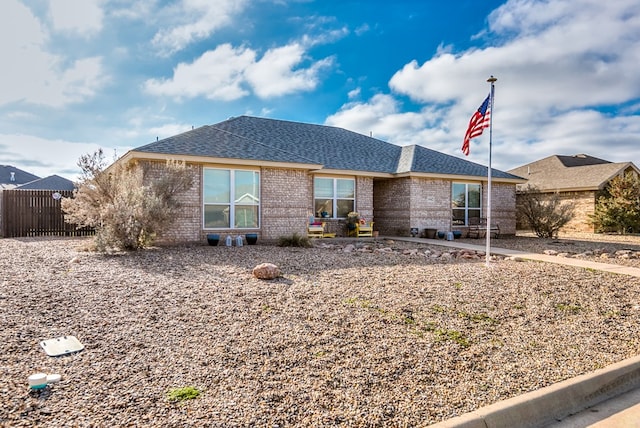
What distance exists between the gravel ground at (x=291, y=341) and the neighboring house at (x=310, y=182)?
4.74 m

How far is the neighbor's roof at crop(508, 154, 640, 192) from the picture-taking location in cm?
2303

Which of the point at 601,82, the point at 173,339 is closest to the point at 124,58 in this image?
the point at 173,339

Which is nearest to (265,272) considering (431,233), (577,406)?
(577,406)

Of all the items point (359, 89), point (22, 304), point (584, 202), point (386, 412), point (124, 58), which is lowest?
point (386, 412)

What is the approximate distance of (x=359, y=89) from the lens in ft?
58.7

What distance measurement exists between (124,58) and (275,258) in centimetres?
775

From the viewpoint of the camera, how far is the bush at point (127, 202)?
9375 millimetres

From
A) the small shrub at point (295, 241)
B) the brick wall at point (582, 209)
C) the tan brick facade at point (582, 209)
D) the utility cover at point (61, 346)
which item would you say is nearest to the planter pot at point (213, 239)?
the small shrub at point (295, 241)

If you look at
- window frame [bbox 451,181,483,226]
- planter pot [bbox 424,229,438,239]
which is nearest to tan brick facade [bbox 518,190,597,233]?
window frame [bbox 451,181,483,226]

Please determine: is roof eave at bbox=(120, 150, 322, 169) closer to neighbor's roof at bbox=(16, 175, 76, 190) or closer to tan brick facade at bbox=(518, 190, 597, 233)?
tan brick facade at bbox=(518, 190, 597, 233)

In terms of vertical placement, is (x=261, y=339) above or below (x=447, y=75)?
below

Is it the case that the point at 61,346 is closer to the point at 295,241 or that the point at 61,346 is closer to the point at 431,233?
the point at 295,241

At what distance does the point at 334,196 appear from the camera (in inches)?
656

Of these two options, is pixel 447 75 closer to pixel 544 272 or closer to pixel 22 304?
pixel 544 272
